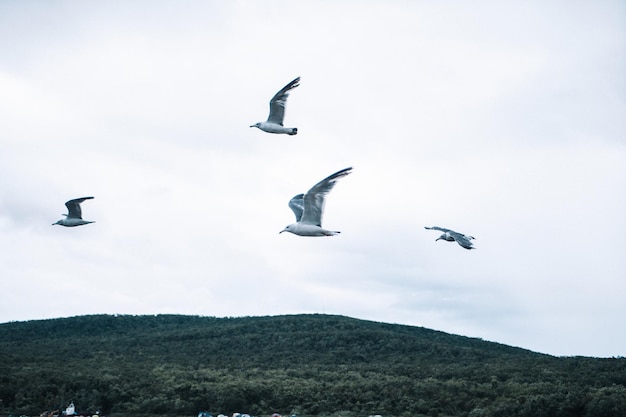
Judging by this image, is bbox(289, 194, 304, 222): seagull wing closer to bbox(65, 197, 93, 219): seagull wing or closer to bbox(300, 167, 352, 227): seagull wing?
bbox(300, 167, 352, 227): seagull wing

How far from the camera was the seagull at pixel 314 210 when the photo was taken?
20125 mm

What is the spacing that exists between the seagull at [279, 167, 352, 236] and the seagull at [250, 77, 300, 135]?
12.3 feet

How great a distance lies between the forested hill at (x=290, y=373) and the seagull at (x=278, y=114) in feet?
62.1

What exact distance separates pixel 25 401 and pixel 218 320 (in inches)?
2428

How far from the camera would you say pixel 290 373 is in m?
55.1

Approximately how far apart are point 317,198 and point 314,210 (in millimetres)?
448

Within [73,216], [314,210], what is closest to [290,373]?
[73,216]

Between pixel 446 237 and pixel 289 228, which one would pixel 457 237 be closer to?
pixel 446 237

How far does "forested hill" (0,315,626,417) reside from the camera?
41281 millimetres

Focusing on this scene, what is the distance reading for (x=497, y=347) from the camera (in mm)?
84188

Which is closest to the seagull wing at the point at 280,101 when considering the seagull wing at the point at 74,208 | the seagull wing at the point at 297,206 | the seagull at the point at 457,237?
the seagull wing at the point at 297,206

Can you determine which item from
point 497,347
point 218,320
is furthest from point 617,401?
point 218,320

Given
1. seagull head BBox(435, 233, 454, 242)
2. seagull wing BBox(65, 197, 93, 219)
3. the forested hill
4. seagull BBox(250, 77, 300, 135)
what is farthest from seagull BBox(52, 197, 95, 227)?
seagull head BBox(435, 233, 454, 242)

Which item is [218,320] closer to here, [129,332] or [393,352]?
[129,332]
